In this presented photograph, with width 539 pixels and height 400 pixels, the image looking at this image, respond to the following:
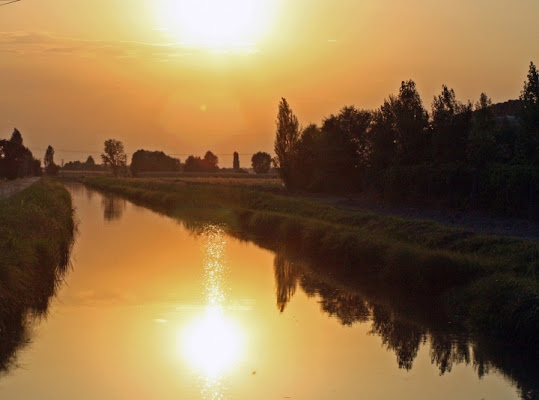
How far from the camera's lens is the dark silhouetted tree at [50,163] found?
5394 inches

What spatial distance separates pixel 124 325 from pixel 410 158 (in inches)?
894

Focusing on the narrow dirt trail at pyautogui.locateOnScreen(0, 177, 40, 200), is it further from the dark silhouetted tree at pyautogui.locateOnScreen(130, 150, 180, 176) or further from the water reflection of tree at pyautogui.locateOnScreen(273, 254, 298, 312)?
the dark silhouetted tree at pyautogui.locateOnScreen(130, 150, 180, 176)

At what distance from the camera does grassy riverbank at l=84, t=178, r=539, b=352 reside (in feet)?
40.8

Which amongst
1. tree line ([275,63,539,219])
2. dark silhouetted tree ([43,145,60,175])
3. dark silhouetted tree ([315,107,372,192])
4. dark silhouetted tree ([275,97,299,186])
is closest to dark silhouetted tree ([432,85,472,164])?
tree line ([275,63,539,219])

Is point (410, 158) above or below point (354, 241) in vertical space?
above

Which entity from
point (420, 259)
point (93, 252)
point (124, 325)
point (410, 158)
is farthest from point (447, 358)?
point (410, 158)

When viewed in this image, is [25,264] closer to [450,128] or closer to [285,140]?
[450,128]

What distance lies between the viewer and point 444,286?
15609mm

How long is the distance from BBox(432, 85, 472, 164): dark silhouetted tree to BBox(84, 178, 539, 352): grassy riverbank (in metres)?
6.07

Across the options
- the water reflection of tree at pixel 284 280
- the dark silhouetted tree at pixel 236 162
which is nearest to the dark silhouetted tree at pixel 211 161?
the dark silhouetted tree at pixel 236 162

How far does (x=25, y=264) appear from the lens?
1518cm

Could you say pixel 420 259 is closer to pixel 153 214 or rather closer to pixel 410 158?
pixel 410 158

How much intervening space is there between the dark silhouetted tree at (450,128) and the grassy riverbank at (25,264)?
16264 millimetres

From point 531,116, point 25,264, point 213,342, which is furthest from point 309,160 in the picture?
point 213,342
